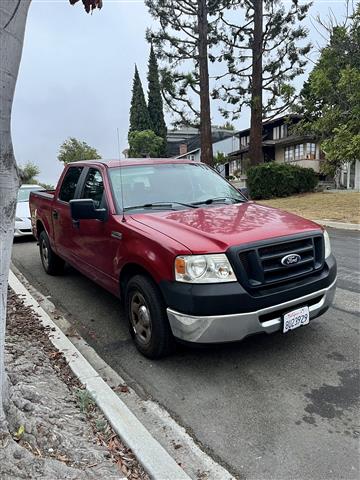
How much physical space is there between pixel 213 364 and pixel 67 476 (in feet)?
5.69

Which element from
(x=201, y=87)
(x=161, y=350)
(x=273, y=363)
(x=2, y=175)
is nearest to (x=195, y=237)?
(x=161, y=350)

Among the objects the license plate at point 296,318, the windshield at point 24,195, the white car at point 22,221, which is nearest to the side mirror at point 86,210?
the license plate at point 296,318

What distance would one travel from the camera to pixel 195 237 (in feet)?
10.6

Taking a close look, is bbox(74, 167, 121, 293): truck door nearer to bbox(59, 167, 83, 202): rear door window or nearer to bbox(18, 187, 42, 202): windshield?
bbox(59, 167, 83, 202): rear door window

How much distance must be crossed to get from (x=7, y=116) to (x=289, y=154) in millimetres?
40090

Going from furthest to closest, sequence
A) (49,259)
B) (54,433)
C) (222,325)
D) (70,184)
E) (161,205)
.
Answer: (49,259) → (70,184) → (161,205) → (222,325) → (54,433)

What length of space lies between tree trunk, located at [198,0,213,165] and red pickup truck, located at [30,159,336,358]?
1840 cm

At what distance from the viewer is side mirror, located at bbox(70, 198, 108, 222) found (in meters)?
3.97

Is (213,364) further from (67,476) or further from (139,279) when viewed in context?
(67,476)

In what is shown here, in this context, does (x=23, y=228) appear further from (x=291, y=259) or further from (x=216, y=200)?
(x=291, y=259)

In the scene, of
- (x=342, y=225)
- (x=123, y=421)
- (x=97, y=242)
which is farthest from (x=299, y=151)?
(x=123, y=421)

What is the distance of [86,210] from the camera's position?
4.02 meters

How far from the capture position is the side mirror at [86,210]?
397 centimetres

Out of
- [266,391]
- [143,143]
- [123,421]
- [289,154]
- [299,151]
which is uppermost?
[143,143]
